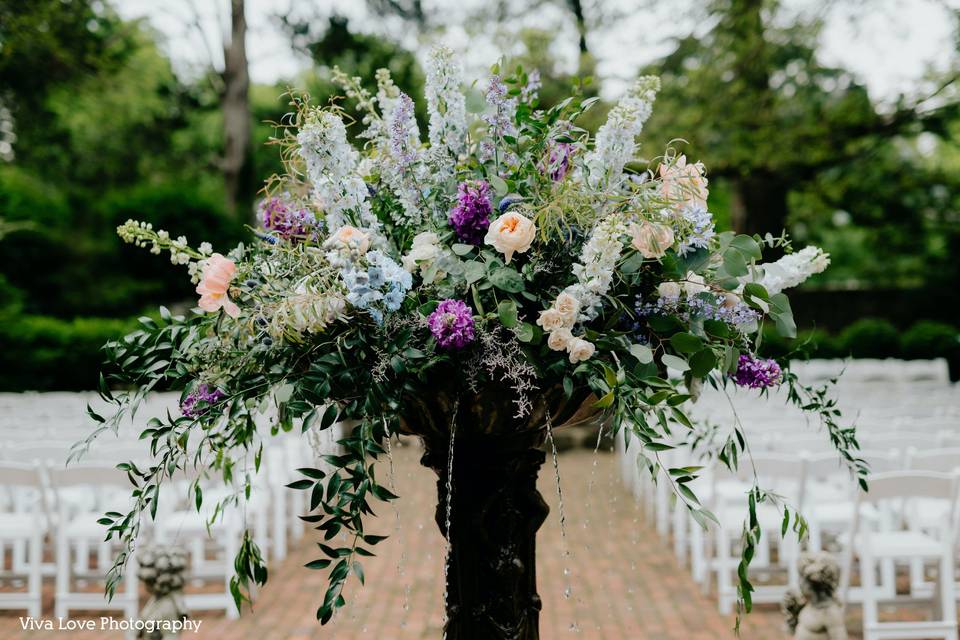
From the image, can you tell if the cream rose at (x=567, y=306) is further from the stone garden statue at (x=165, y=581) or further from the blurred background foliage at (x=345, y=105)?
the blurred background foliage at (x=345, y=105)

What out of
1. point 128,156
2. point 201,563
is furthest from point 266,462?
point 128,156

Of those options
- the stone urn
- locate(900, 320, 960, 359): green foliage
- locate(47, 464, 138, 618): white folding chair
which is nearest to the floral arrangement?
the stone urn

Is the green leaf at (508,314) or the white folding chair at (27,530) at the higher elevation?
the green leaf at (508,314)

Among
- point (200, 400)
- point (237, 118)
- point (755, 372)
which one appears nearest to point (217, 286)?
point (200, 400)

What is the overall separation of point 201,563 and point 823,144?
12370 millimetres

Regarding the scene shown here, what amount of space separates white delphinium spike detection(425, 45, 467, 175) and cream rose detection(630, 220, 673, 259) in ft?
1.76

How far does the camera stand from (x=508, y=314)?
1634 millimetres

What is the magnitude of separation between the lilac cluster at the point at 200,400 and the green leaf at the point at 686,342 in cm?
96

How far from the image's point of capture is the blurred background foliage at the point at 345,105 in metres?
13.9

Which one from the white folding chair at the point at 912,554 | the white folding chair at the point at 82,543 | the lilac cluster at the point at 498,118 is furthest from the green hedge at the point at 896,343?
the lilac cluster at the point at 498,118

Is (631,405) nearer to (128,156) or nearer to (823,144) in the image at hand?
(823,144)

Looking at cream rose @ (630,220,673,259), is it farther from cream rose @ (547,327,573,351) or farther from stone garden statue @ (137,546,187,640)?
stone garden statue @ (137,546,187,640)

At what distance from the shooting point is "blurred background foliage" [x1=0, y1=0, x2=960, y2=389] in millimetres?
13922

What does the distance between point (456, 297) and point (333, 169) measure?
1.35ft
